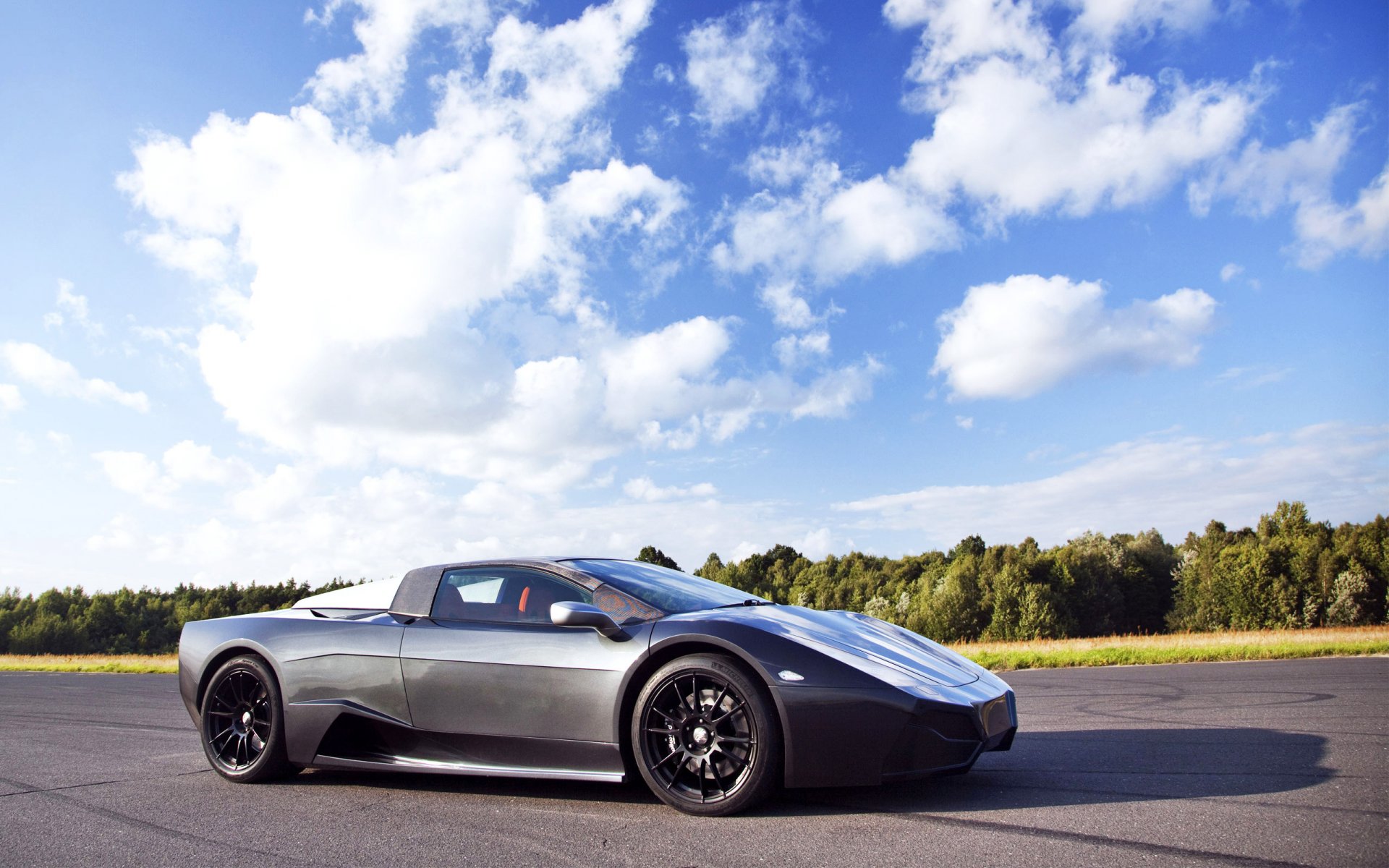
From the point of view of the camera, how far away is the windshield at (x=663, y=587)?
172 inches

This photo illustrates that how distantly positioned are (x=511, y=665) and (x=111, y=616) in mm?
90051

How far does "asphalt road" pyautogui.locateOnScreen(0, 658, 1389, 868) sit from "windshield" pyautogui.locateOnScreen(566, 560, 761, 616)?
95cm

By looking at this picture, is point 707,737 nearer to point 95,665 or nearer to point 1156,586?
point 95,665

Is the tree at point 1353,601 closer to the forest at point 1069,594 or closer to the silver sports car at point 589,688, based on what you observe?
the forest at point 1069,594

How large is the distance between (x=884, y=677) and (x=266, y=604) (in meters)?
76.7

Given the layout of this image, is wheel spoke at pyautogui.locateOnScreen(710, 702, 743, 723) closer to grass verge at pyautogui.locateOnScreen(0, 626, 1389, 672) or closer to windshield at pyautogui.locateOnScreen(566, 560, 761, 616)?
windshield at pyautogui.locateOnScreen(566, 560, 761, 616)

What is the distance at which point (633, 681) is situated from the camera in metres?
3.91

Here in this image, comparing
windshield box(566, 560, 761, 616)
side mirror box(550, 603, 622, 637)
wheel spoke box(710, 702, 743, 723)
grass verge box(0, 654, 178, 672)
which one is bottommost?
grass verge box(0, 654, 178, 672)

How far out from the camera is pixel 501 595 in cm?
459

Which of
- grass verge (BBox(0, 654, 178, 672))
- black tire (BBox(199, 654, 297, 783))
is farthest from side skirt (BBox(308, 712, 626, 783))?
grass verge (BBox(0, 654, 178, 672))

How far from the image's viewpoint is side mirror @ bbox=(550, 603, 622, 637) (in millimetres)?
3912

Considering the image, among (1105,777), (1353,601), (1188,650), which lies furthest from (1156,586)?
(1105,777)

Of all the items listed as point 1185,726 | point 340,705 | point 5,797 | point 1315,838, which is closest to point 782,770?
point 1315,838

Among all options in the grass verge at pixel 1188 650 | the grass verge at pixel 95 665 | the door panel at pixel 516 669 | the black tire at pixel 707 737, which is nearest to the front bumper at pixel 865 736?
the black tire at pixel 707 737
